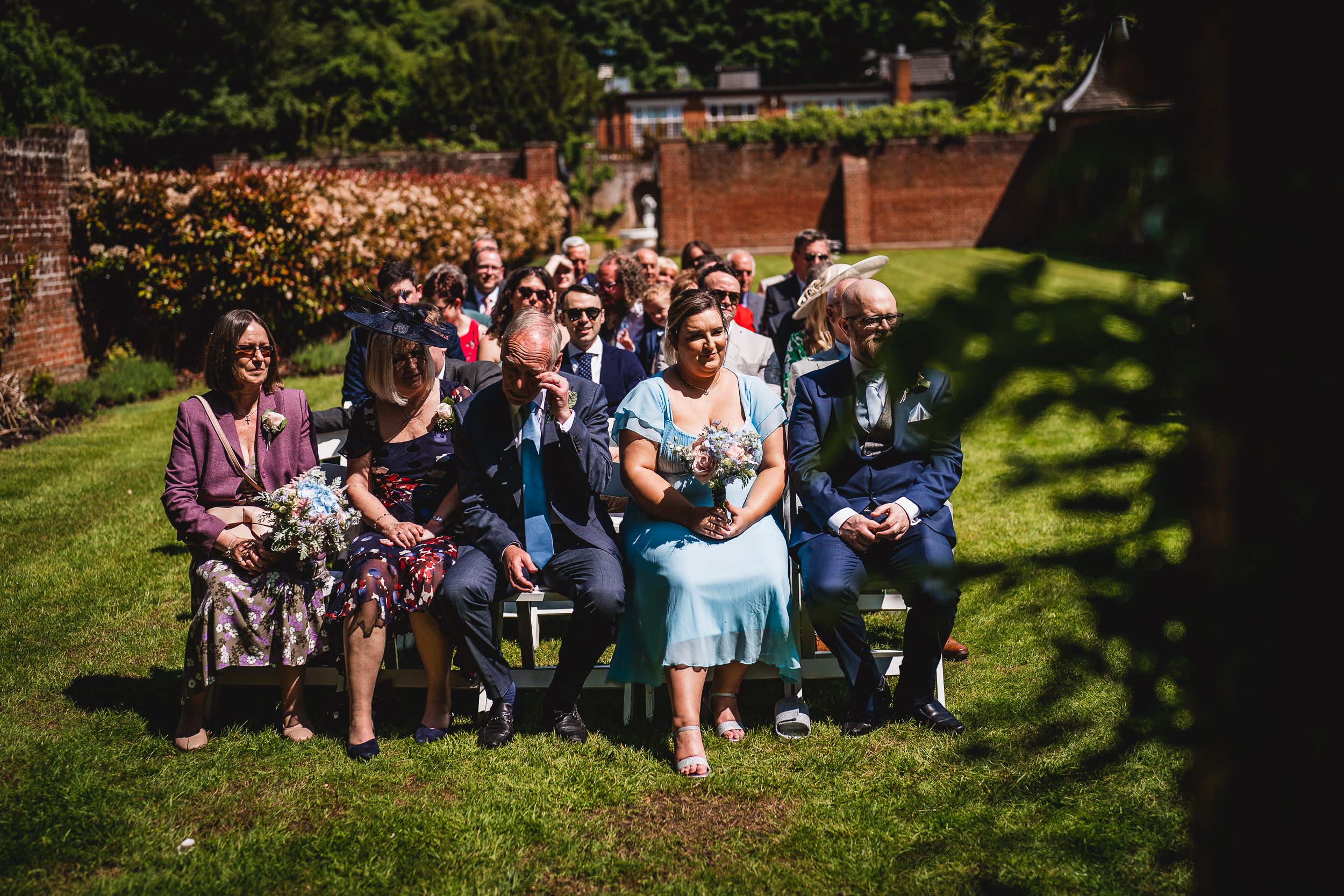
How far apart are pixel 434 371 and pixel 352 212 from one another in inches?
363

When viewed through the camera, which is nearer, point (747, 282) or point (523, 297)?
point (523, 297)

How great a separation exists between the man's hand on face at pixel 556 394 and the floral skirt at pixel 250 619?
1.26m

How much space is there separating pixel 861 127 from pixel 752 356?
102 feet

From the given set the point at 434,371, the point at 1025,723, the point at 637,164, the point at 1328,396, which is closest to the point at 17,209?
the point at 434,371

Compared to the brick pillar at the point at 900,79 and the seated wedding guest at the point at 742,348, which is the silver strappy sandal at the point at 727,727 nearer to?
the seated wedding guest at the point at 742,348

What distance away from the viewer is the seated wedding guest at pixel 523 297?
21.6 feet

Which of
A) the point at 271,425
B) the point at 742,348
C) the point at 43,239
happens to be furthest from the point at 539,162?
the point at 271,425

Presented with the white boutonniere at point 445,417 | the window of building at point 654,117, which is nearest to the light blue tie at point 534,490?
the white boutonniere at point 445,417

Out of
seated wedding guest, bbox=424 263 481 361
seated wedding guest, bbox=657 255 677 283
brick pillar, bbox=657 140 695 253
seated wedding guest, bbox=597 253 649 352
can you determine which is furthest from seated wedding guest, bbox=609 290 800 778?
brick pillar, bbox=657 140 695 253

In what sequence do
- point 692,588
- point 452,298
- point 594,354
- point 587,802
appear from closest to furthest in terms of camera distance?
1. point 587,802
2. point 692,588
3. point 594,354
4. point 452,298

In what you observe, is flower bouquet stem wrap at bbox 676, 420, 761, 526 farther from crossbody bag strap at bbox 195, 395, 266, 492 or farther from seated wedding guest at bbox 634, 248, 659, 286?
seated wedding guest at bbox 634, 248, 659, 286

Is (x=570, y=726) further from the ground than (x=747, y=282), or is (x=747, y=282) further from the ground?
(x=747, y=282)

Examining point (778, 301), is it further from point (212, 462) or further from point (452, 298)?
point (212, 462)

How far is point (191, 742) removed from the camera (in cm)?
419
